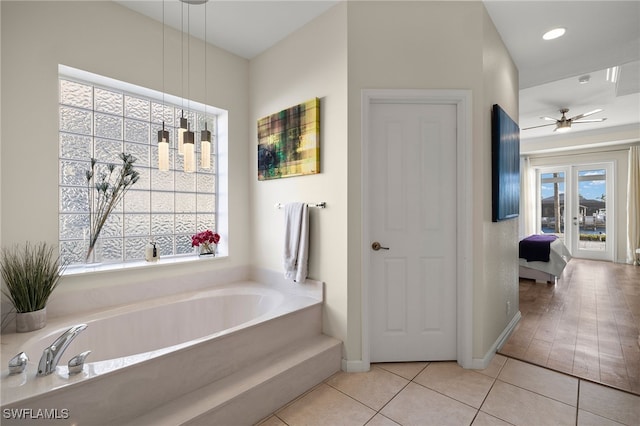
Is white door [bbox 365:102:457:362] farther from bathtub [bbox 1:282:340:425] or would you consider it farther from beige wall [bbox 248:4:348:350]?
bathtub [bbox 1:282:340:425]

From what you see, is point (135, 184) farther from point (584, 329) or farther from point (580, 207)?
point (580, 207)

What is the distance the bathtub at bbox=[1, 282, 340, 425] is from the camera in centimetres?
128

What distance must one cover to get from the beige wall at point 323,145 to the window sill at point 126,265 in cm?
70

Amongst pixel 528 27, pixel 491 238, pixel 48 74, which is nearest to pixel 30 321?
pixel 48 74

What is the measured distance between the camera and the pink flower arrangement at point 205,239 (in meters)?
2.77

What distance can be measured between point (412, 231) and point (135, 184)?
2.32m

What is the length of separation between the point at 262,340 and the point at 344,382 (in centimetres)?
65

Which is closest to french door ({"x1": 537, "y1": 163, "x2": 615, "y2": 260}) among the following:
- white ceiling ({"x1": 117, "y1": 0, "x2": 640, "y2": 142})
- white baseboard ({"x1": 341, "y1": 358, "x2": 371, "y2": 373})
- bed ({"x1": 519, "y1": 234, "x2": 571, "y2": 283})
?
bed ({"x1": 519, "y1": 234, "x2": 571, "y2": 283})

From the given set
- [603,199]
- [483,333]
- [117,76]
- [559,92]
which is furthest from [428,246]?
[603,199]

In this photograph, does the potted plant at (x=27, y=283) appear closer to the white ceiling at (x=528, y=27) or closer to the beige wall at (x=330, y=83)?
the beige wall at (x=330, y=83)

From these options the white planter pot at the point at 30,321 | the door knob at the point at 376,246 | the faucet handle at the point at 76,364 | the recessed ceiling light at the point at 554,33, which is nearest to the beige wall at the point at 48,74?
the white planter pot at the point at 30,321

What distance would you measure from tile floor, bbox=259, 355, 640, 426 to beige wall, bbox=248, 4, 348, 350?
0.43 m

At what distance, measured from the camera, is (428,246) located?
7.59 ft

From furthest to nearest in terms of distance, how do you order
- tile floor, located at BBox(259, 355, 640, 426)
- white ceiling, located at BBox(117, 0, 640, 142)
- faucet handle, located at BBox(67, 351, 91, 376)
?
white ceiling, located at BBox(117, 0, 640, 142), tile floor, located at BBox(259, 355, 640, 426), faucet handle, located at BBox(67, 351, 91, 376)
